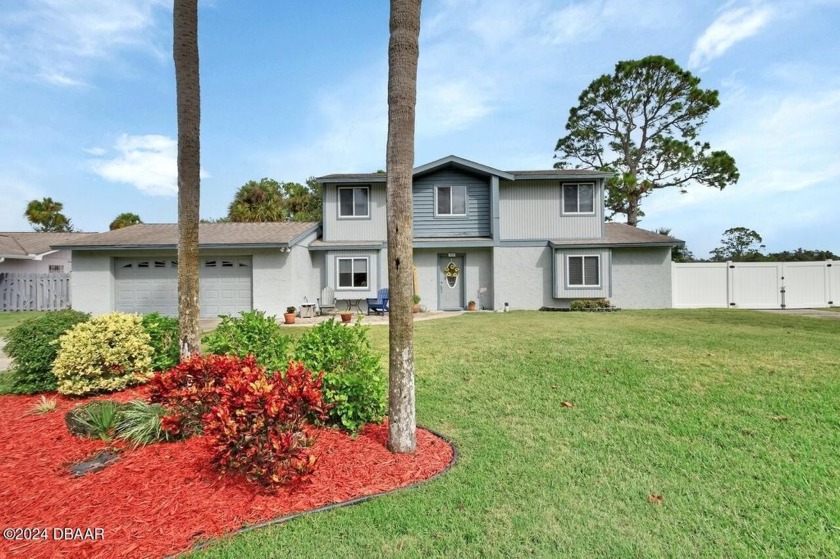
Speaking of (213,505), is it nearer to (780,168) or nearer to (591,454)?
(591,454)

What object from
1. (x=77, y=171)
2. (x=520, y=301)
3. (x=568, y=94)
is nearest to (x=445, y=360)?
(x=520, y=301)

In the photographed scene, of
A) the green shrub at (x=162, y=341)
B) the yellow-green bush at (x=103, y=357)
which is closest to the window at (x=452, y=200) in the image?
the green shrub at (x=162, y=341)

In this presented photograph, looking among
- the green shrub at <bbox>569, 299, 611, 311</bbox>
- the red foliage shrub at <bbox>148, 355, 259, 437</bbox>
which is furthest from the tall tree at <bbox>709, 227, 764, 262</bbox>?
the red foliage shrub at <bbox>148, 355, 259, 437</bbox>

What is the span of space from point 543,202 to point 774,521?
1614 cm

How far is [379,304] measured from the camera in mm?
16219

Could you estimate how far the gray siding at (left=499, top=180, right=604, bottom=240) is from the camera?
57.7 feet

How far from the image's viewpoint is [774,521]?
2611 millimetres

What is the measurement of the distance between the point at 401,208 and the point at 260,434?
6.71 feet

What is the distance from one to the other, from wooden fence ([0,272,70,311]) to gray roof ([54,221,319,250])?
20.4 ft

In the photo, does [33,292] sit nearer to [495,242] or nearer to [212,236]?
[212,236]

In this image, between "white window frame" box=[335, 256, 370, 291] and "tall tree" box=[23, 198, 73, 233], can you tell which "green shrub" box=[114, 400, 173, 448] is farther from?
"tall tree" box=[23, 198, 73, 233]

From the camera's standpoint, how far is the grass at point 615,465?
2.42m

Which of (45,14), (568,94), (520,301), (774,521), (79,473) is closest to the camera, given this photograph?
(774,521)

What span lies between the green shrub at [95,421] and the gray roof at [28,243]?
21394 mm
